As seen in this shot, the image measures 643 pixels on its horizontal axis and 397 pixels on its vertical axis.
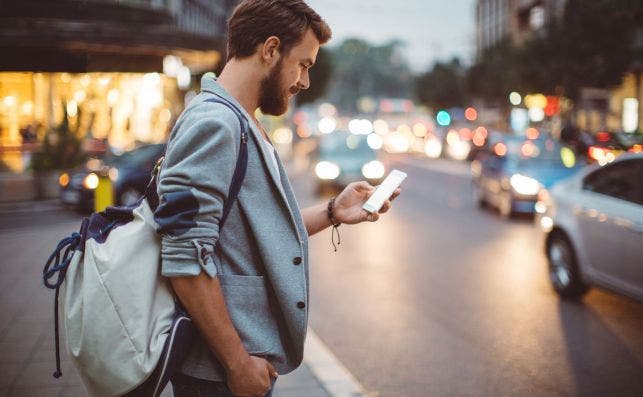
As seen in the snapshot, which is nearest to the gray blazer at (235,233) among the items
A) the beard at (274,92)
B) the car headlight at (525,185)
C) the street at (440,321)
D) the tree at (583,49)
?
the beard at (274,92)

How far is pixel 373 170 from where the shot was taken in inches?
792

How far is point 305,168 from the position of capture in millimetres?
32969

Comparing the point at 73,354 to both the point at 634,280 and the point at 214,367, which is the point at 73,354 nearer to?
the point at 214,367

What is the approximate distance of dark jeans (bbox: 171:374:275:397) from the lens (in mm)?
2104

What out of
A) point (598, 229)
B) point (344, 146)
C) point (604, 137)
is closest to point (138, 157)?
point (344, 146)

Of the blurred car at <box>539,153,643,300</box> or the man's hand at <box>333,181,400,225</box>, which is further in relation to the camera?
the blurred car at <box>539,153,643,300</box>

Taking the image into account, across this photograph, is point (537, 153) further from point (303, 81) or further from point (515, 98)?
point (515, 98)

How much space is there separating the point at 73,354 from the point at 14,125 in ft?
97.6

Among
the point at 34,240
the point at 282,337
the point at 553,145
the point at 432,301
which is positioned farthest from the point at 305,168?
the point at 282,337

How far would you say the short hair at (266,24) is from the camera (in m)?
2.09

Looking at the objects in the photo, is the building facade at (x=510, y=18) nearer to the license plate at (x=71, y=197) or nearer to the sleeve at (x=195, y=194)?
the license plate at (x=71, y=197)

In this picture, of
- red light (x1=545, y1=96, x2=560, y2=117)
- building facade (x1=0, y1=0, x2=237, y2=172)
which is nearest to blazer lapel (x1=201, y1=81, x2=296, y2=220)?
building facade (x1=0, y1=0, x2=237, y2=172)

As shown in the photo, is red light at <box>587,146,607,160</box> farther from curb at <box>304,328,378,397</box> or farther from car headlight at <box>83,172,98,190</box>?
curb at <box>304,328,378,397</box>

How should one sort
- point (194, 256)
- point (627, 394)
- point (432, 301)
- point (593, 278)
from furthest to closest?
point (432, 301) < point (593, 278) < point (627, 394) < point (194, 256)
